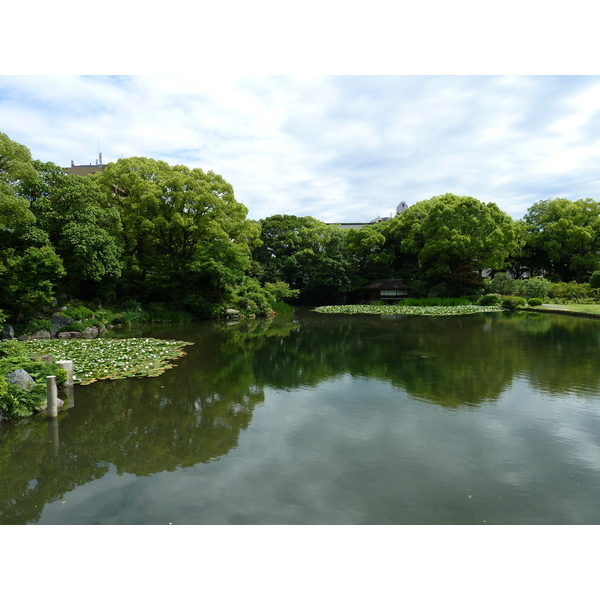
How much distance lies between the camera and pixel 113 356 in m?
10.7

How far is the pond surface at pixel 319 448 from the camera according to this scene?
389cm

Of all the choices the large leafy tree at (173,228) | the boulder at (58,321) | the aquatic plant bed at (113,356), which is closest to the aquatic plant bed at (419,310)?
the large leafy tree at (173,228)

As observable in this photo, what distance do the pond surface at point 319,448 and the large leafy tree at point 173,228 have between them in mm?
14381

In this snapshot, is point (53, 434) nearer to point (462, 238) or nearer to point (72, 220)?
point (72, 220)

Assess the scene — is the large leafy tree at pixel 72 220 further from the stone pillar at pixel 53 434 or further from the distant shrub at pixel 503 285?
the distant shrub at pixel 503 285

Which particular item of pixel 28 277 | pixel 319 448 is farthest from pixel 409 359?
pixel 28 277

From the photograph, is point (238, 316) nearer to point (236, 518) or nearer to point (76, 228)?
point (76, 228)

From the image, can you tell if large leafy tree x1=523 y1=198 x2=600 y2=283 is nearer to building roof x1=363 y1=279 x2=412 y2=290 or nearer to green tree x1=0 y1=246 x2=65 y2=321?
building roof x1=363 y1=279 x2=412 y2=290

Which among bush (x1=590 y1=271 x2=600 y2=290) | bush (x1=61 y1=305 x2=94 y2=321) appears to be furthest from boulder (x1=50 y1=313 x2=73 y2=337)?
bush (x1=590 y1=271 x2=600 y2=290)

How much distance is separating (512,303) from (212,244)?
21.9 meters

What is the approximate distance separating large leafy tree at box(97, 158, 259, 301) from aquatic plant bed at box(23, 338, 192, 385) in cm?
1042

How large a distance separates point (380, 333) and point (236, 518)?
14.0 m

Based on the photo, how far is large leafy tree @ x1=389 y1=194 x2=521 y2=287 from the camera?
106 ft

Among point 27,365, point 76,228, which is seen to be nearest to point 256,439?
point 27,365
